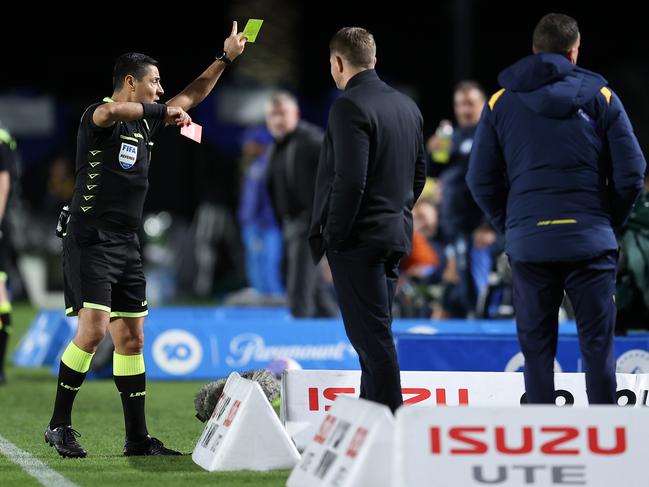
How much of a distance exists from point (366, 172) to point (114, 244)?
60.0 inches

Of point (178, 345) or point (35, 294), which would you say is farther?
point (35, 294)

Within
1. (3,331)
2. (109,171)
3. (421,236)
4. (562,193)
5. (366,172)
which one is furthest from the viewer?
(421,236)

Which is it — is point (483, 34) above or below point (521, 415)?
above

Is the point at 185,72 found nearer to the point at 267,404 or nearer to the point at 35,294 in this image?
the point at 35,294

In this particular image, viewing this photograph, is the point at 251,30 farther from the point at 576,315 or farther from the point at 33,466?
the point at 33,466

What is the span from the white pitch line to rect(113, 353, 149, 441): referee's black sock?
0.51 meters

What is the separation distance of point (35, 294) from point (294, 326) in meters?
10.5

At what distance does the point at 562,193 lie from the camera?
6.14m

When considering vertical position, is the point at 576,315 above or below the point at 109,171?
below

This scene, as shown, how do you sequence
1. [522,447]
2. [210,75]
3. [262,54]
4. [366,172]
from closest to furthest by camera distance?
[522,447], [366,172], [210,75], [262,54]

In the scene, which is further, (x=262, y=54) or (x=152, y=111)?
(x=262, y=54)

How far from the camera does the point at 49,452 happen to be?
7.40 metres

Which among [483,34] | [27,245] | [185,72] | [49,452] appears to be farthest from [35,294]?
[49,452]

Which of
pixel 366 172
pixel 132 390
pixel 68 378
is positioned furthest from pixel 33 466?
pixel 366 172
